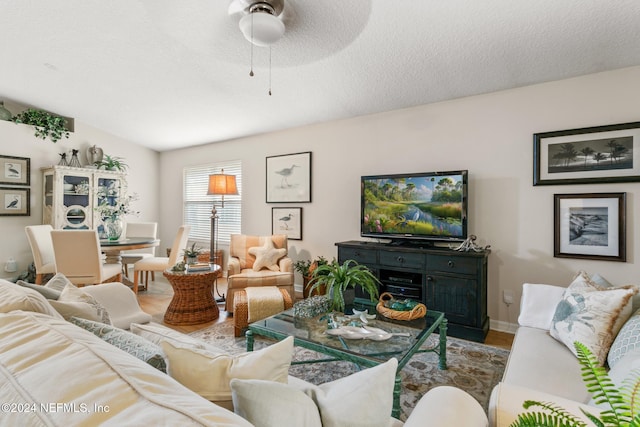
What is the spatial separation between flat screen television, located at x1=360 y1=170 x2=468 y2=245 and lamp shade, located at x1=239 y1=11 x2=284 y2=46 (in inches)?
76.3

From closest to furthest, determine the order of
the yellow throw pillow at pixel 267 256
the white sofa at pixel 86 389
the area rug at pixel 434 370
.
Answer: the white sofa at pixel 86 389
the area rug at pixel 434 370
the yellow throw pillow at pixel 267 256

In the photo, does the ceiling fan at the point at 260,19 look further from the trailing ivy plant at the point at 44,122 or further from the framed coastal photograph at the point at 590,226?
the trailing ivy plant at the point at 44,122

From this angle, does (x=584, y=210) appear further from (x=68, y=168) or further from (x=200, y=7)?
(x=68, y=168)

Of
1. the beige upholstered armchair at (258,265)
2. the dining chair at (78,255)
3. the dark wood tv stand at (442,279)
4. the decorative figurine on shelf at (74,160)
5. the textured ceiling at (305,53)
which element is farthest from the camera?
the decorative figurine on shelf at (74,160)

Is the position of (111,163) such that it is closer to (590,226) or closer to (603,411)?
(603,411)

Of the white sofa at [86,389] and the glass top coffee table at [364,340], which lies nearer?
the white sofa at [86,389]

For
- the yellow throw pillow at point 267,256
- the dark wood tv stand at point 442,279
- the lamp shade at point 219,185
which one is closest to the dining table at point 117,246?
the lamp shade at point 219,185

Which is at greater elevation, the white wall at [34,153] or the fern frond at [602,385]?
the white wall at [34,153]

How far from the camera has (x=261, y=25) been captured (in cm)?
193

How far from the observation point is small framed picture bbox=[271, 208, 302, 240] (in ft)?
14.4

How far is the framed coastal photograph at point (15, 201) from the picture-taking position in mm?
4371

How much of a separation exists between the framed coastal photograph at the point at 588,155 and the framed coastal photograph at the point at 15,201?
257 inches

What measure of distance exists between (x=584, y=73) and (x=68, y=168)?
6.25 meters

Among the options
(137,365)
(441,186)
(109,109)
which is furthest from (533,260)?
(109,109)
